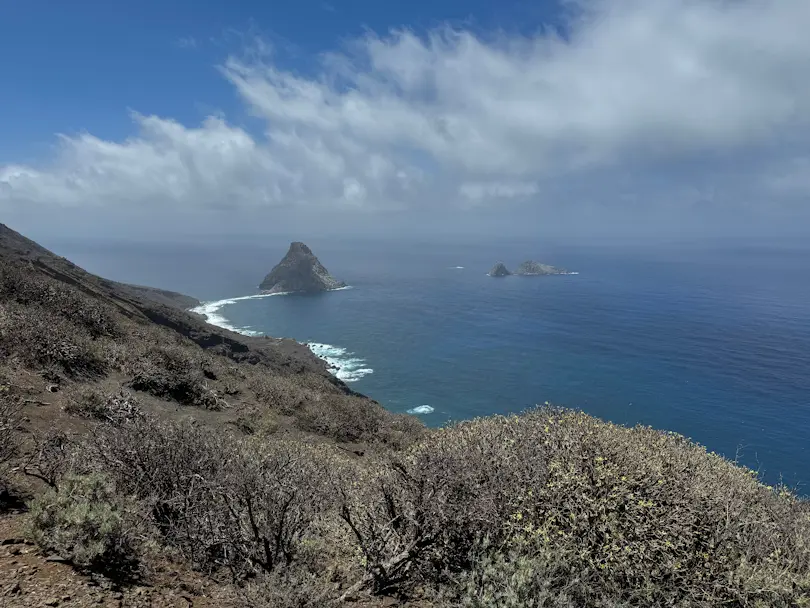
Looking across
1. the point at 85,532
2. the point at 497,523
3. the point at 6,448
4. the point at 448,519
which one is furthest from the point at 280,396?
the point at 497,523

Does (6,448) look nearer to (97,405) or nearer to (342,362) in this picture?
(97,405)

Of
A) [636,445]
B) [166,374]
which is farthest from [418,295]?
[636,445]

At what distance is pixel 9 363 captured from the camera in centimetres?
1425

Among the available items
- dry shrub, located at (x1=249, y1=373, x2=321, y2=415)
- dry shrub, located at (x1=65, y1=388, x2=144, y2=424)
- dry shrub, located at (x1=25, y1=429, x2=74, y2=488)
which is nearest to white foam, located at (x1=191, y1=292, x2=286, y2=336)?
dry shrub, located at (x1=249, y1=373, x2=321, y2=415)

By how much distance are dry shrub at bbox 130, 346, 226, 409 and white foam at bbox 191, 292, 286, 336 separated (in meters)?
85.0

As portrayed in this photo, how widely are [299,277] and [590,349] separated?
11377 cm

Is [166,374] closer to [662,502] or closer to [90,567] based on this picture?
[90,567]

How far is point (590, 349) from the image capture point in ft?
290

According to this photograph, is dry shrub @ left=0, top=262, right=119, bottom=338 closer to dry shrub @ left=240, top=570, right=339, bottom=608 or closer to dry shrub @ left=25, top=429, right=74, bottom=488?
dry shrub @ left=25, top=429, right=74, bottom=488

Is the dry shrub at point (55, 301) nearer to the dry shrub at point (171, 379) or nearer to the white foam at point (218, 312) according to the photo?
the dry shrub at point (171, 379)

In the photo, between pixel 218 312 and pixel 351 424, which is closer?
pixel 351 424

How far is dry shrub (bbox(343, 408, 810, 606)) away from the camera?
6.23 meters

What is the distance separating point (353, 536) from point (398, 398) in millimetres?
62092

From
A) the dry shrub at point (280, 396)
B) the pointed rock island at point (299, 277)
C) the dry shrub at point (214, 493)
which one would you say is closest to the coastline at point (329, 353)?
the pointed rock island at point (299, 277)
